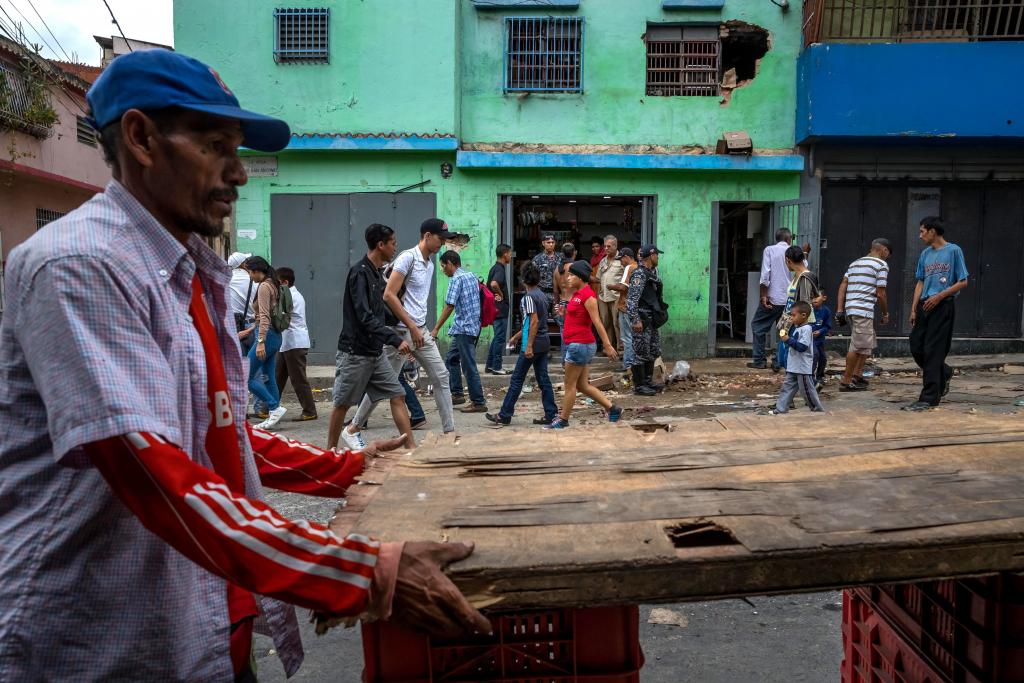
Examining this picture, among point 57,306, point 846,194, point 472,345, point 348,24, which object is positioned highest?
point 348,24

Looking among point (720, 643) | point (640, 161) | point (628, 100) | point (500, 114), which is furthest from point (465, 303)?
point (720, 643)

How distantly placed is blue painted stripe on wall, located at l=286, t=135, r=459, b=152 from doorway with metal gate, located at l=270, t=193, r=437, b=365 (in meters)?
0.77

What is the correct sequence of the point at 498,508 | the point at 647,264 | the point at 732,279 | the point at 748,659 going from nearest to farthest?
the point at 498,508
the point at 748,659
the point at 647,264
the point at 732,279

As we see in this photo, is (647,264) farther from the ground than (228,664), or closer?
farther from the ground

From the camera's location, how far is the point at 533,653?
5.57ft

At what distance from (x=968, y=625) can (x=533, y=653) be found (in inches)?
40.7

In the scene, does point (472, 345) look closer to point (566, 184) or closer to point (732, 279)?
point (566, 184)

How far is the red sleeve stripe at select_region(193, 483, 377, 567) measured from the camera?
1.25 meters

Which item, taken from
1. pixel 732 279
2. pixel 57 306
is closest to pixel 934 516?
pixel 57 306

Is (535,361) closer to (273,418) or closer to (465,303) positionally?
(465,303)

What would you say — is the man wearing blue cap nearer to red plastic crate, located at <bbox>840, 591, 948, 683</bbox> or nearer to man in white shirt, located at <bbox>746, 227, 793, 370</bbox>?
red plastic crate, located at <bbox>840, 591, 948, 683</bbox>

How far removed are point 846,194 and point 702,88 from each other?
9.74 feet

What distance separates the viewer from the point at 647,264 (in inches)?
425

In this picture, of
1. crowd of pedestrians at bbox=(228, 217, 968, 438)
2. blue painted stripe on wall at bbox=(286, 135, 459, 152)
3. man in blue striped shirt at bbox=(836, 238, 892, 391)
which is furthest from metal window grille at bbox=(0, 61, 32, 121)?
man in blue striped shirt at bbox=(836, 238, 892, 391)
